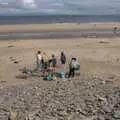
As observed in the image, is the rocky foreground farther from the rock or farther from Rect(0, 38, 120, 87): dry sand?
Rect(0, 38, 120, 87): dry sand

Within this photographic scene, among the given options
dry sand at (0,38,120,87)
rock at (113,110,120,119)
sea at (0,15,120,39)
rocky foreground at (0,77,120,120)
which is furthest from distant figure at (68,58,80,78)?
sea at (0,15,120,39)

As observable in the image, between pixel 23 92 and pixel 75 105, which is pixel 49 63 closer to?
pixel 23 92

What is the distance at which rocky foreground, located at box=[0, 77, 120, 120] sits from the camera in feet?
48.4

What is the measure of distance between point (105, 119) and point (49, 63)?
11.0m

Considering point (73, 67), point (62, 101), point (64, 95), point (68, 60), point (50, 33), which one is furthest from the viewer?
point (50, 33)

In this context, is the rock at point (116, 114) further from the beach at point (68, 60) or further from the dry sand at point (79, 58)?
the dry sand at point (79, 58)

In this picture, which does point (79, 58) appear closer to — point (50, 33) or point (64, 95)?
point (64, 95)

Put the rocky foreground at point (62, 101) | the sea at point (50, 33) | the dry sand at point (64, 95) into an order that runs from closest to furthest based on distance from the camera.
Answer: the rocky foreground at point (62, 101) < the dry sand at point (64, 95) < the sea at point (50, 33)

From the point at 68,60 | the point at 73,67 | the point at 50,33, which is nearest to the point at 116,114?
the point at 73,67

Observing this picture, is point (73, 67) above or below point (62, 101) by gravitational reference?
above

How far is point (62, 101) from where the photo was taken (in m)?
16.4

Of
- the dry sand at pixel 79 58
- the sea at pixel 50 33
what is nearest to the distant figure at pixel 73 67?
the dry sand at pixel 79 58

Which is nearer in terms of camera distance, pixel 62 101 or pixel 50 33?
pixel 62 101

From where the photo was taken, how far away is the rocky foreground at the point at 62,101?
14.8 m
